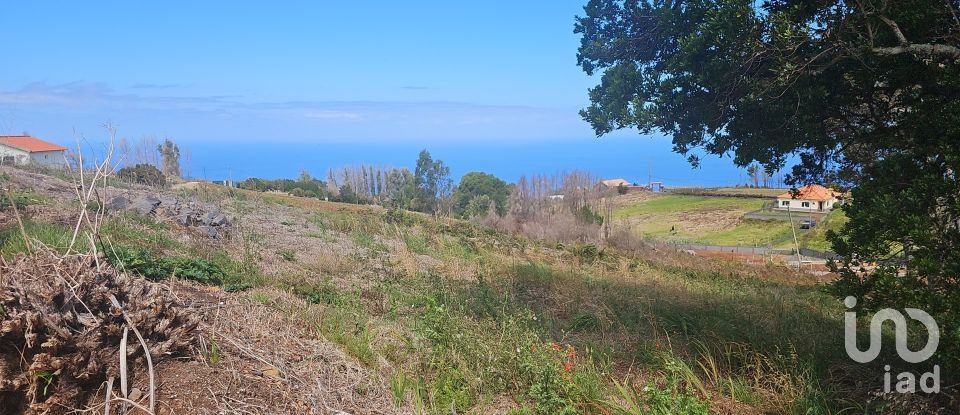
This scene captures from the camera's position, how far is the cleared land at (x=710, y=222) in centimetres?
4016

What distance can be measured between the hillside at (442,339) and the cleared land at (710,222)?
28221mm

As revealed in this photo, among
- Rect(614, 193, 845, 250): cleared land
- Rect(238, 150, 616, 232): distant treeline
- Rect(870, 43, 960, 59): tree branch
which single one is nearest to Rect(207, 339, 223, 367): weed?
Rect(870, 43, 960, 59): tree branch

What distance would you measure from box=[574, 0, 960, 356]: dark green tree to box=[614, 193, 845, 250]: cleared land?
28883 mm

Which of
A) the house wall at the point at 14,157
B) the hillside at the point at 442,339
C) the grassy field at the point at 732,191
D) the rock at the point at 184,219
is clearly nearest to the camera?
the hillside at the point at 442,339

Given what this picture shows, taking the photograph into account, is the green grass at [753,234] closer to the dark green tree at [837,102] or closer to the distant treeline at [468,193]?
the distant treeline at [468,193]

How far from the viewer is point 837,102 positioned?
5.27m

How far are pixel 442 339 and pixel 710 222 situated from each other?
50.4 m

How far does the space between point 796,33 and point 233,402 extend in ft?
16.6

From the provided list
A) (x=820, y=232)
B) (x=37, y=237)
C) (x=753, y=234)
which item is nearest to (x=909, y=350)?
(x=37, y=237)

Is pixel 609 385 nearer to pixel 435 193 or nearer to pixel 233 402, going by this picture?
pixel 233 402

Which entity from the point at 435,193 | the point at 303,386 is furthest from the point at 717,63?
the point at 435,193

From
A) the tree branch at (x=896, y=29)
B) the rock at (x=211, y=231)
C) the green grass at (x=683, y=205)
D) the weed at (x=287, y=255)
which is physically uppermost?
the tree branch at (x=896, y=29)

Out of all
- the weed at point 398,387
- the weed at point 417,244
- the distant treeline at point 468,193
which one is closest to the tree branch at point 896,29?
the weed at point 398,387

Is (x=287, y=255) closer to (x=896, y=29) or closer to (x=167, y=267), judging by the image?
(x=167, y=267)
